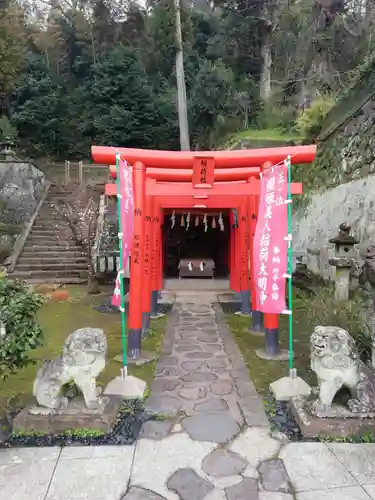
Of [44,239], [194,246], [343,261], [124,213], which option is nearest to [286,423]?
[124,213]

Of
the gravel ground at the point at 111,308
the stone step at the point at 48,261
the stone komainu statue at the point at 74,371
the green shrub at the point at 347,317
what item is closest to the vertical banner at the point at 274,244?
the green shrub at the point at 347,317

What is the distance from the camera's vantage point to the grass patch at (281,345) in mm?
5363

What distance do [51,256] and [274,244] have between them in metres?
10.9

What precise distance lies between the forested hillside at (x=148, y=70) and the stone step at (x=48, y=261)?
38.9 feet

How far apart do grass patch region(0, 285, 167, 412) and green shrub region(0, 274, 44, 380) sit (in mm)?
777

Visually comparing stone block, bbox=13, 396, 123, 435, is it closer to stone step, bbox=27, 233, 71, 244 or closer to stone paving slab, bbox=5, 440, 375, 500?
stone paving slab, bbox=5, 440, 375, 500

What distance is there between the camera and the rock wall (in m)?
16.1

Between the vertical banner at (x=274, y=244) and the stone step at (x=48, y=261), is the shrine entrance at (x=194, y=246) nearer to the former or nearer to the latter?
the stone step at (x=48, y=261)

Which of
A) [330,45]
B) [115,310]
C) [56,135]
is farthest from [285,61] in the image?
[115,310]

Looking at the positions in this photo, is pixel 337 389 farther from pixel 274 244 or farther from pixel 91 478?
pixel 91 478

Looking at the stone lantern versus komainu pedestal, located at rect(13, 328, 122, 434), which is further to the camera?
the stone lantern

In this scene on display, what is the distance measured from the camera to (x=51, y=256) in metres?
14.2

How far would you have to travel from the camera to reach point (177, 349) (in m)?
6.70

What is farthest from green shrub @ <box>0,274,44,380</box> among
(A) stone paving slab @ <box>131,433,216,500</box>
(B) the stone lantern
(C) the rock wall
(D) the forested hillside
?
(D) the forested hillside
